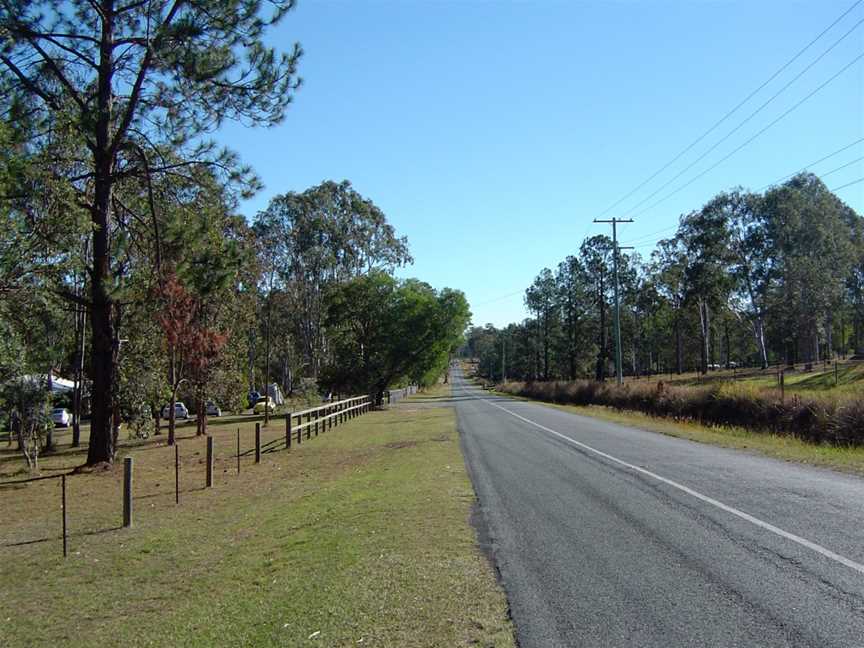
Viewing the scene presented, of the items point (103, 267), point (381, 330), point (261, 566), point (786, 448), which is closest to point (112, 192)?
point (103, 267)

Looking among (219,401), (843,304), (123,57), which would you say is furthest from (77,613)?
(843,304)

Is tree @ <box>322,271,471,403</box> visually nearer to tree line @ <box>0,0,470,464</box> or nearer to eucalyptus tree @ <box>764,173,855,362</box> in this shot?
tree line @ <box>0,0,470,464</box>

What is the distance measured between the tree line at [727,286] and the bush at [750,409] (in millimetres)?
23097

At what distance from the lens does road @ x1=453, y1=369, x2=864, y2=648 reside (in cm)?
471

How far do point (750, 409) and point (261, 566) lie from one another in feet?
72.6

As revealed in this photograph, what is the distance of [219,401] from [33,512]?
19236 mm

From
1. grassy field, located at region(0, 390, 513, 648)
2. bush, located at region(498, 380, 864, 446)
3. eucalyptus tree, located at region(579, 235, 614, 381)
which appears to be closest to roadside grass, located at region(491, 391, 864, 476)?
bush, located at region(498, 380, 864, 446)

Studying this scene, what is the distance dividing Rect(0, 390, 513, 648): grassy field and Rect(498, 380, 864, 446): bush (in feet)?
37.6

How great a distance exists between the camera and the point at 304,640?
4.95 meters

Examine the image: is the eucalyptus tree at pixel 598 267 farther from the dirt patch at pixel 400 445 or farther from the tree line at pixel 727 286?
the dirt patch at pixel 400 445

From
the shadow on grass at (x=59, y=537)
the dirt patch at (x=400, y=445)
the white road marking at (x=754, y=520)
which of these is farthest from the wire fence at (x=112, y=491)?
the white road marking at (x=754, y=520)

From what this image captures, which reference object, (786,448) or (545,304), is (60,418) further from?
(545,304)

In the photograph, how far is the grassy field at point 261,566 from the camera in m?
5.31

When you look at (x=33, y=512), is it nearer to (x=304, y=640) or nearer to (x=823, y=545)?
(x=304, y=640)
